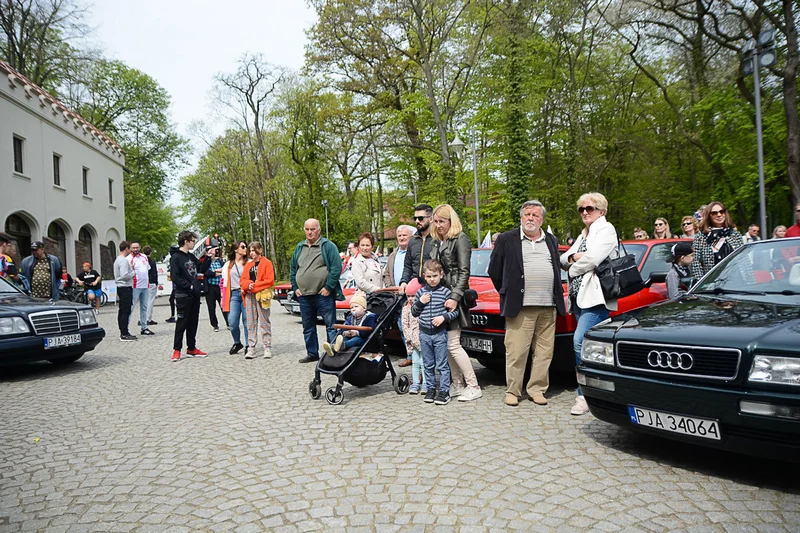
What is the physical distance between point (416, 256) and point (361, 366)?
148cm

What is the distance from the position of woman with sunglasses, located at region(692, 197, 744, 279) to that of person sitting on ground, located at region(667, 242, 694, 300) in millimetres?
213

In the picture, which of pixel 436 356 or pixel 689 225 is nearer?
pixel 436 356

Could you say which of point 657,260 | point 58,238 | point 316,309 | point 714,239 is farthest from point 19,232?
point 714,239

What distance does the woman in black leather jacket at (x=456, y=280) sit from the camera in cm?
596

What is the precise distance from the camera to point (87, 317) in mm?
9031

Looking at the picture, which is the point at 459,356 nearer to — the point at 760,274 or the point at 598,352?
the point at 598,352

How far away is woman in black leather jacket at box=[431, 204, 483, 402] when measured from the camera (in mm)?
5957

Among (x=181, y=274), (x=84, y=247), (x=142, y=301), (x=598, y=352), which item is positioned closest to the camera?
(x=598, y=352)

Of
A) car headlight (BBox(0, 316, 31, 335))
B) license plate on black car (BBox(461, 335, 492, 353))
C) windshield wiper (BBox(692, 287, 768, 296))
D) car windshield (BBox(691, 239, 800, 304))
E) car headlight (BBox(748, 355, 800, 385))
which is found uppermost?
car windshield (BBox(691, 239, 800, 304))

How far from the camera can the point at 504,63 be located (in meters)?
25.1

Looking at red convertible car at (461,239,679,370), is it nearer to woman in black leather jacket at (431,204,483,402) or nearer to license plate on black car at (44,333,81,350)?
woman in black leather jacket at (431,204,483,402)

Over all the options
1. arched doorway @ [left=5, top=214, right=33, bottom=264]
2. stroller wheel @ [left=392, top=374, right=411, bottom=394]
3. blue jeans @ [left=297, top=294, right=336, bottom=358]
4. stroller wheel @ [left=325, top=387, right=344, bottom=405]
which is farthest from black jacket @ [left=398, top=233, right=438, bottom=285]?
arched doorway @ [left=5, top=214, right=33, bottom=264]

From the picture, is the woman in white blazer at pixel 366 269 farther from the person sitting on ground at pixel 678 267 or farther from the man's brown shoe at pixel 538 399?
the person sitting on ground at pixel 678 267

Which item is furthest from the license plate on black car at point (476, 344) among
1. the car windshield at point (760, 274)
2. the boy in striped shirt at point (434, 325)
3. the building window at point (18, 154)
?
the building window at point (18, 154)
